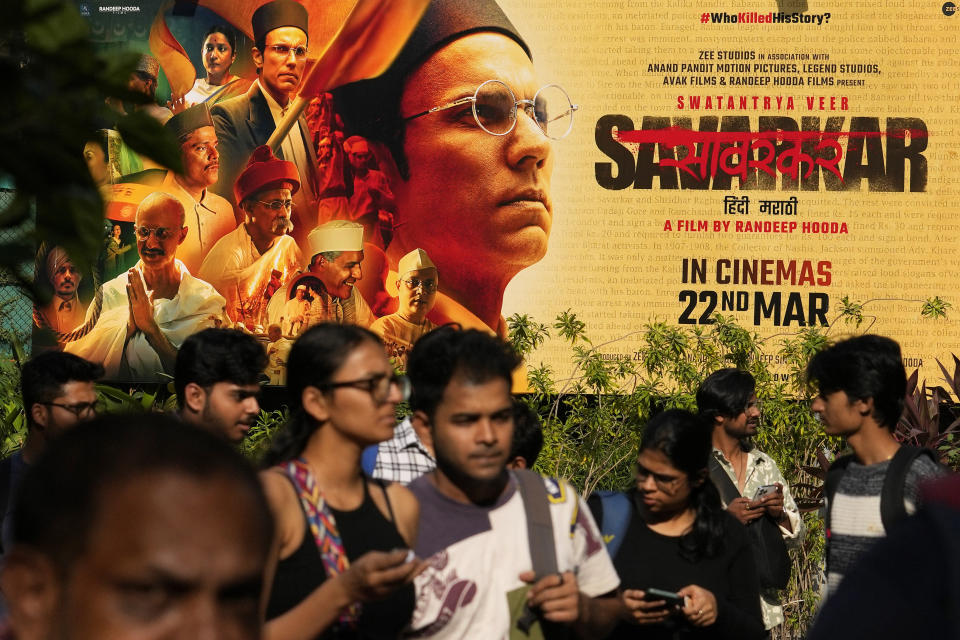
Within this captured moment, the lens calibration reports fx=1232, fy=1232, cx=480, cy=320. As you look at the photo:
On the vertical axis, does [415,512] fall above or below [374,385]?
below

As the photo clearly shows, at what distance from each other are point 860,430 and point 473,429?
2.03m

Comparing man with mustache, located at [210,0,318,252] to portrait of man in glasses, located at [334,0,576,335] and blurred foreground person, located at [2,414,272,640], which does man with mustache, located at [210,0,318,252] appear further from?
blurred foreground person, located at [2,414,272,640]

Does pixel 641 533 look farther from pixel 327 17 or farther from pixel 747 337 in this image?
pixel 327 17

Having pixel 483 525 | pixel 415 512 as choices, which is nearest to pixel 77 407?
pixel 415 512

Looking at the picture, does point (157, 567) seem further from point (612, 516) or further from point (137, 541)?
point (612, 516)

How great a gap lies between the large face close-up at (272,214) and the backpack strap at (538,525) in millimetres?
9066

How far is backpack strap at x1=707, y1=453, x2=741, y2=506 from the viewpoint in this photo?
6645mm

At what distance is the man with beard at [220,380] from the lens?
496cm

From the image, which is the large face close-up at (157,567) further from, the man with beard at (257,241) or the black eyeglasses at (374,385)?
the man with beard at (257,241)

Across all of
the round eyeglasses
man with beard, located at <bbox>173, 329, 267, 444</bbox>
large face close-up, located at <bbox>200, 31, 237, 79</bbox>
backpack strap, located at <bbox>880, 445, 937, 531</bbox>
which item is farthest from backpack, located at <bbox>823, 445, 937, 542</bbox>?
large face close-up, located at <bbox>200, 31, 237, 79</bbox>

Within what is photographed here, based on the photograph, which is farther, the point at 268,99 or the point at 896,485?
the point at 268,99

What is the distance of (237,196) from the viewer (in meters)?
12.6

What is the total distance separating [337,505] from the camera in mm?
3414

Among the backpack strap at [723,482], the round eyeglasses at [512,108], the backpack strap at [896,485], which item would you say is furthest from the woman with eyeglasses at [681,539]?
the round eyeglasses at [512,108]
